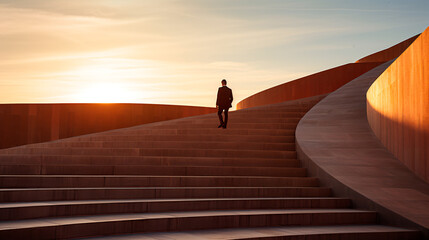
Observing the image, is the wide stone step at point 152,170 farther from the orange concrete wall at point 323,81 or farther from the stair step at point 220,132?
the orange concrete wall at point 323,81

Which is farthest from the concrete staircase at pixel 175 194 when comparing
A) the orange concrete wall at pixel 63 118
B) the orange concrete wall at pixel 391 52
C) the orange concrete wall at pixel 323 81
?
the orange concrete wall at pixel 391 52

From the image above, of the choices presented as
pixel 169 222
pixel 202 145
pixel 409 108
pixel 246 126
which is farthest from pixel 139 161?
pixel 409 108

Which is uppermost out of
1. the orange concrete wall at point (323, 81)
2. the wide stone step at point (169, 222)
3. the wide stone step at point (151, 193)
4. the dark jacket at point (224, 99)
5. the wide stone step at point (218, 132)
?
the orange concrete wall at point (323, 81)

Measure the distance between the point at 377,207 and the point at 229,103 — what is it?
5871 mm

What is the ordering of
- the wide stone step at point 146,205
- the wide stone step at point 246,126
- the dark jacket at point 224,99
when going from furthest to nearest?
the wide stone step at point 246,126 → the dark jacket at point 224,99 → the wide stone step at point 146,205

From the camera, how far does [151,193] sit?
21.7 feet

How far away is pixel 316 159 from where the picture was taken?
852 centimetres

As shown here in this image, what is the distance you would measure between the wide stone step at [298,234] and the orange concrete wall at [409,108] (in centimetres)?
165

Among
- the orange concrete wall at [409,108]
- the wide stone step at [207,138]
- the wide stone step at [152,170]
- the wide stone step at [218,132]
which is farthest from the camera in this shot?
the wide stone step at [218,132]

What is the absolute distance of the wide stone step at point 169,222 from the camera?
15.1 feet

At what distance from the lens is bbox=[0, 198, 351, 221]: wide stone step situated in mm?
5109

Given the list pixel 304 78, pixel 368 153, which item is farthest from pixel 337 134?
pixel 304 78

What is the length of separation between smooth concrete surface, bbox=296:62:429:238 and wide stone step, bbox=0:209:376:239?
45 centimetres

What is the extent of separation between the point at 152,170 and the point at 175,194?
1.45 meters
